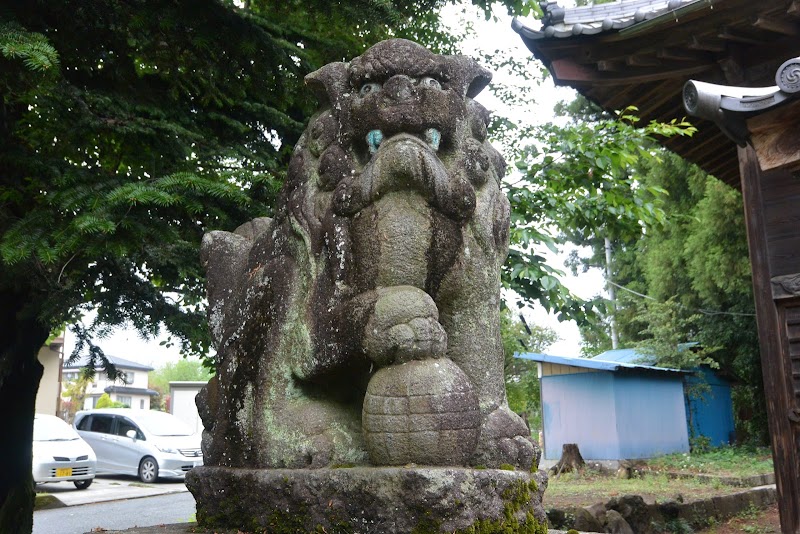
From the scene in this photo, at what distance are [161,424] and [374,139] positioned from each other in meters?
13.3

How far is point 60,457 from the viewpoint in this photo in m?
12.1

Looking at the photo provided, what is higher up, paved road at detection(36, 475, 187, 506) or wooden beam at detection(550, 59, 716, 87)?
wooden beam at detection(550, 59, 716, 87)

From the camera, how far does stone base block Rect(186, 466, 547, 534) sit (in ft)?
6.87

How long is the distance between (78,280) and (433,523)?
9.96 feet

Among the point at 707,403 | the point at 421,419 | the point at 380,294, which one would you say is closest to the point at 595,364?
the point at 707,403

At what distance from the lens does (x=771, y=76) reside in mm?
5406

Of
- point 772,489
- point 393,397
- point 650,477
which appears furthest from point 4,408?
point 650,477

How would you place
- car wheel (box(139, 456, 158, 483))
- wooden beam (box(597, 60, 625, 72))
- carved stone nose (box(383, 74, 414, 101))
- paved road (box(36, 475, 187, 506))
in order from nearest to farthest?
carved stone nose (box(383, 74, 414, 101)) < wooden beam (box(597, 60, 625, 72)) < paved road (box(36, 475, 187, 506)) < car wheel (box(139, 456, 158, 483))

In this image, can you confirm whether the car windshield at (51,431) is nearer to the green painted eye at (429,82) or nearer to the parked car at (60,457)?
the parked car at (60,457)

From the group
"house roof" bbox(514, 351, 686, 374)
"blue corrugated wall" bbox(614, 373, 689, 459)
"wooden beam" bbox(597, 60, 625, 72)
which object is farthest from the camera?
"blue corrugated wall" bbox(614, 373, 689, 459)

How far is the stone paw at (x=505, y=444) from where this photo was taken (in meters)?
2.41

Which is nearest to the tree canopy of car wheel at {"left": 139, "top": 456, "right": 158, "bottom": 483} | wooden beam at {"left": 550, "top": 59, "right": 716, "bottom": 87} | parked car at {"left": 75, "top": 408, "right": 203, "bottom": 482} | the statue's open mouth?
wooden beam at {"left": 550, "top": 59, "right": 716, "bottom": 87}

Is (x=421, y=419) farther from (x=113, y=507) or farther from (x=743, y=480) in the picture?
(x=113, y=507)

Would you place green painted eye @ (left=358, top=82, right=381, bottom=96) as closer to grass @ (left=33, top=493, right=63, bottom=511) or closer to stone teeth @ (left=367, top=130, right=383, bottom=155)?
stone teeth @ (left=367, top=130, right=383, bottom=155)
